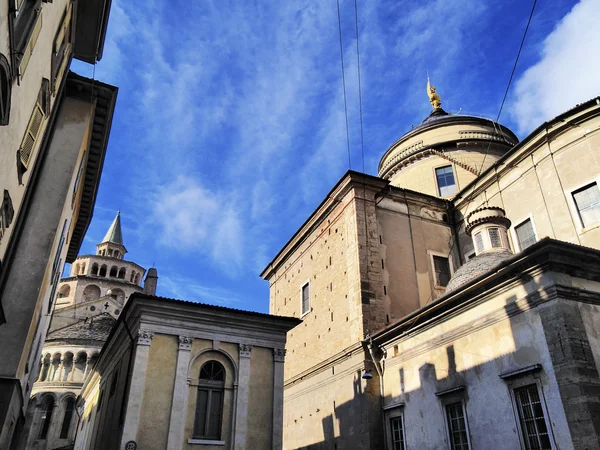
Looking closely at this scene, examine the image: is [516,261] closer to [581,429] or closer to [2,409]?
[581,429]

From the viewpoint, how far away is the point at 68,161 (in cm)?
1427

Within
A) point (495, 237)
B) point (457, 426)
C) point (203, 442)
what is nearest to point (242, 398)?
point (203, 442)

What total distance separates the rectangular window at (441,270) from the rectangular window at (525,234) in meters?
3.08

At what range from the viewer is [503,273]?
37.9ft

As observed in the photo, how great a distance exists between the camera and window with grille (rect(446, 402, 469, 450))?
469 inches

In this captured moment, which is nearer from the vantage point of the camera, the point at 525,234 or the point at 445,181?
the point at 525,234

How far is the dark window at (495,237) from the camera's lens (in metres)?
16.1

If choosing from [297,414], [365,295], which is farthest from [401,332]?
[297,414]

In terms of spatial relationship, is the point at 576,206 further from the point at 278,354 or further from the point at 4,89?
the point at 4,89

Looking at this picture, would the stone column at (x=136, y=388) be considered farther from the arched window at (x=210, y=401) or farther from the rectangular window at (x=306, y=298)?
the rectangular window at (x=306, y=298)

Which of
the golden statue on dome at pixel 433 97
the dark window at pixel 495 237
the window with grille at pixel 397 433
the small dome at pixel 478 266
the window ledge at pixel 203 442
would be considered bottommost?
the window ledge at pixel 203 442

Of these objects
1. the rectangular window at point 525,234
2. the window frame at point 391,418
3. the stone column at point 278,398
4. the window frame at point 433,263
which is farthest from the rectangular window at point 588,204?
the stone column at point 278,398

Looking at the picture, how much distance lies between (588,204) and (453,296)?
6.34 m

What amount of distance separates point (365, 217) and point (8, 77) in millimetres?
13980
